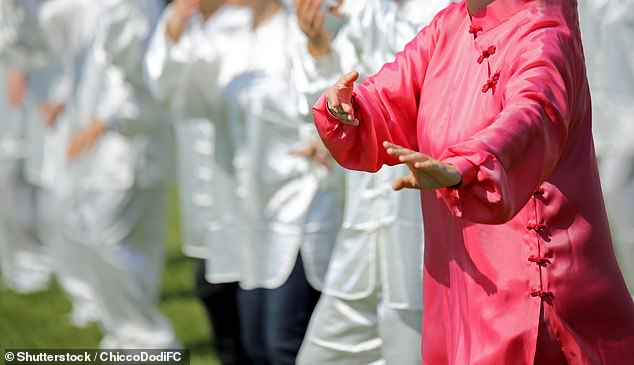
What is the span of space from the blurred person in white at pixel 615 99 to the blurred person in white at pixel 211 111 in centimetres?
154

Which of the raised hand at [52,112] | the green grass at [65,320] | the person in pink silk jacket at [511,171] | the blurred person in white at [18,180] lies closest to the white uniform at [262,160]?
the green grass at [65,320]

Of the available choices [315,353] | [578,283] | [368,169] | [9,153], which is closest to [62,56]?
[9,153]

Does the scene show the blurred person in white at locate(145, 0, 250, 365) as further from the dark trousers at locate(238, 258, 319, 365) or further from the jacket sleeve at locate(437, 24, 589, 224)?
the jacket sleeve at locate(437, 24, 589, 224)

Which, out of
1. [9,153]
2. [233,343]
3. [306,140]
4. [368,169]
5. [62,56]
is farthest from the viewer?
[9,153]

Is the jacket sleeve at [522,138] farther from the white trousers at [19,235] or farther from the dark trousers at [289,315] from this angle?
the white trousers at [19,235]

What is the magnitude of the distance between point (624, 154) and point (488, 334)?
245cm

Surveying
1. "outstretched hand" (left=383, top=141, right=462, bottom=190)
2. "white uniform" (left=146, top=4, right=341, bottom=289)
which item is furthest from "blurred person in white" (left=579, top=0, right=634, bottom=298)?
"outstretched hand" (left=383, top=141, right=462, bottom=190)

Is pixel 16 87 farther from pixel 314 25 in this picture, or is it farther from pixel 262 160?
pixel 314 25

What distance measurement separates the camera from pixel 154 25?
6.16m

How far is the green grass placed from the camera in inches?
264

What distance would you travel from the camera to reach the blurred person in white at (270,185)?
5133 mm

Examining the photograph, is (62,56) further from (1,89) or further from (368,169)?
(368,169)

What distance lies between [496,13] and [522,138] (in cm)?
46

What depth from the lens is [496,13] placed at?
293 centimetres
